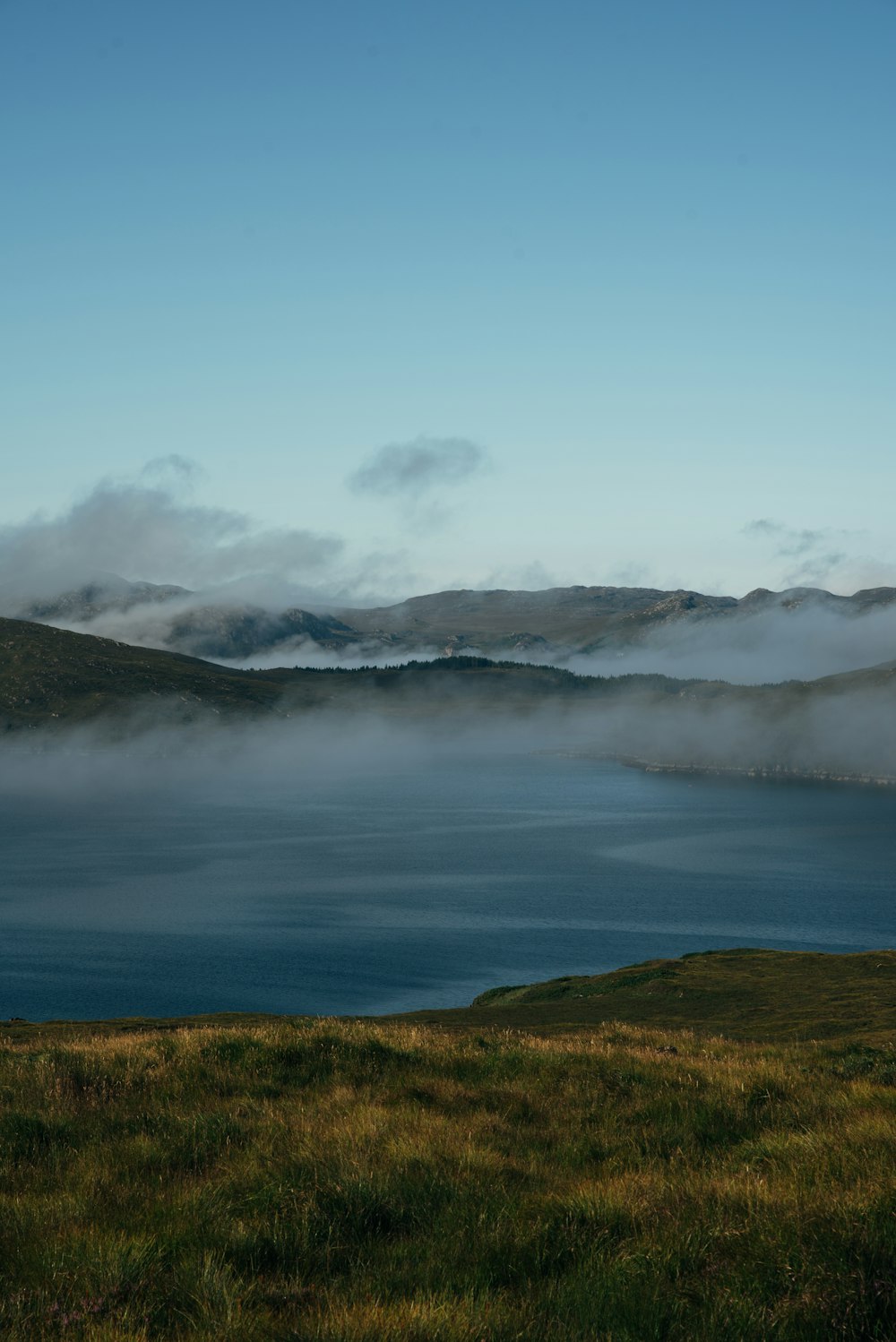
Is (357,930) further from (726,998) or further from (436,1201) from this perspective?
(436,1201)

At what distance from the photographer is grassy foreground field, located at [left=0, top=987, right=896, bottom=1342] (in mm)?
6113

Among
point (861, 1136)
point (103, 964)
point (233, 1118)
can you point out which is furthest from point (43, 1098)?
point (103, 964)

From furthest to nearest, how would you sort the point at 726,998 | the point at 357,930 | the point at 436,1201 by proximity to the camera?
1. the point at 357,930
2. the point at 726,998
3. the point at 436,1201

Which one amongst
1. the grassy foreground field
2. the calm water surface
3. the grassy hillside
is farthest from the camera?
the calm water surface

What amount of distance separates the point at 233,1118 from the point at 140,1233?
3027mm

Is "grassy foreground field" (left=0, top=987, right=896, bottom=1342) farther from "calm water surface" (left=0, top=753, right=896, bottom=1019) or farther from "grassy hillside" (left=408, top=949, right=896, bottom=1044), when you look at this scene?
"calm water surface" (left=0, top=753, right=896, bottom=1019)

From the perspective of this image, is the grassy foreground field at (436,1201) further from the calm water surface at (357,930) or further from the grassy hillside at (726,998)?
the calm water surface at (357,930)

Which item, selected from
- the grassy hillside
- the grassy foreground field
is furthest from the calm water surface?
the grassy foreground field

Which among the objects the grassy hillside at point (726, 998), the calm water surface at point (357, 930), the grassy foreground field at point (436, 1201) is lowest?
the calm water surface at point (357, 930)

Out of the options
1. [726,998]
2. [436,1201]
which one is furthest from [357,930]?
[436,1201]

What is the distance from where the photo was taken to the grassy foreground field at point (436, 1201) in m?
6.11

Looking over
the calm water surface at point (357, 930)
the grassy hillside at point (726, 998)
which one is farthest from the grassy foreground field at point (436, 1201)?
the calm water surface at point (357, 930)

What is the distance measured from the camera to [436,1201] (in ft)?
26.6

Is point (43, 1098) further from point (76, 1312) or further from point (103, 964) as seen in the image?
point (103, 964)
